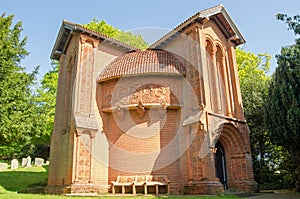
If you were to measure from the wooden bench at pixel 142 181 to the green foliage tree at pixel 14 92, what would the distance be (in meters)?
6.74

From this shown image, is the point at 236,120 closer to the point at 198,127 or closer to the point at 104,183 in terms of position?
the point at 198,127

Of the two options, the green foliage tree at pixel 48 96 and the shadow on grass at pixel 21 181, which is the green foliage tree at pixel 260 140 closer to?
the shadow on grass at pixel 21 181

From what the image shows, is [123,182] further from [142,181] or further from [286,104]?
[286,104]

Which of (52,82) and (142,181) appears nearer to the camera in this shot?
(142,181)

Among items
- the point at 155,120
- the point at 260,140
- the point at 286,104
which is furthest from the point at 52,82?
the point at 286,104

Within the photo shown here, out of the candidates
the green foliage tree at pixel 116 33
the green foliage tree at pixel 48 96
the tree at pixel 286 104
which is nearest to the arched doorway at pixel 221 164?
the tree at pixel 286 104

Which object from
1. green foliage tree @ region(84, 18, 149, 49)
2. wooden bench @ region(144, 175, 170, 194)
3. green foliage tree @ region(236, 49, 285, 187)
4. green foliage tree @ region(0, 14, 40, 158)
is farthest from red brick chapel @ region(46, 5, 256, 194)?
green foliage tree @ region(84, 18, 149, 49)

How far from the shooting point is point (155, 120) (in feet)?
50.7

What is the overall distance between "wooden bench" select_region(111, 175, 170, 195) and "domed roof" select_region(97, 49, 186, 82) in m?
5.86

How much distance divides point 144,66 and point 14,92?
8.14 m

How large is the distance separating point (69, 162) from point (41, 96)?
15208mm

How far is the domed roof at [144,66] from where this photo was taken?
15883 mm

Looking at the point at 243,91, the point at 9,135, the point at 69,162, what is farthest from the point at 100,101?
the point at 243,91

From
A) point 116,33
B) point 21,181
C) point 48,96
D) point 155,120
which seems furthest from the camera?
point 116,33
